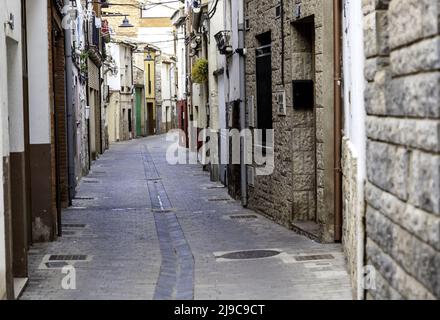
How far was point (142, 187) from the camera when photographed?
20.8 meters

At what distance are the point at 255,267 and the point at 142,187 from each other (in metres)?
11.7

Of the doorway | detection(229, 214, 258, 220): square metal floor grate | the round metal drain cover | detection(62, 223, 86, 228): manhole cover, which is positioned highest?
the doorway

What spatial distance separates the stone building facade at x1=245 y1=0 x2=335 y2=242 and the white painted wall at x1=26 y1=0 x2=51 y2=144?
347 centimetres

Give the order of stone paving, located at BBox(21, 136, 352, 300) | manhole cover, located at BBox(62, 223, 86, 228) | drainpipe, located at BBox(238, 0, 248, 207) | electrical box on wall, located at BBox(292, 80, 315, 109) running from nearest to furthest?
stone paving, located at BBox(21, 136, 352, 300) < electrical box on wall, located at BBox(292, 80, 315, 109) < manhole cover, located at BBox(62, 223, 86, 228) < drainpipe, located at BBox(238, 0, 248, 207)

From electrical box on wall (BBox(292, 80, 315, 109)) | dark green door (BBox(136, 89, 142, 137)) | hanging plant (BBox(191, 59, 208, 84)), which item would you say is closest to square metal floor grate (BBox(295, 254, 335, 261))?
electrical box on wall (BBox(292, 80, 315, 109))

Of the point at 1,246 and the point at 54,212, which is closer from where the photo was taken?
the point at 1,246

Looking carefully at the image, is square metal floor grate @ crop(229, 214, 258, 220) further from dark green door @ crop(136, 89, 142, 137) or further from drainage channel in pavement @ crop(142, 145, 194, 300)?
dark green door @ crop(136, 89, 142, 137)

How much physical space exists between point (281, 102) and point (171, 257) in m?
3.61

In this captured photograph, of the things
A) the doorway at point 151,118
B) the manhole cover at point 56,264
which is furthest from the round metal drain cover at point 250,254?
the doorway at point 151,118

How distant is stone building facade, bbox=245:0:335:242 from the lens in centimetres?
1081

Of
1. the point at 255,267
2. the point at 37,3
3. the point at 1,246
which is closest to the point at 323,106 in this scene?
the point at 255,267

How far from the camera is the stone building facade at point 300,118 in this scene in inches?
426
